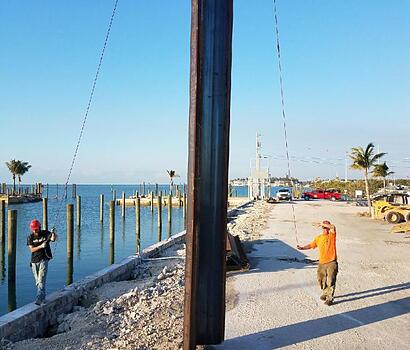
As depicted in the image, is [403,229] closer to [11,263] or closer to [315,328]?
[315,328]

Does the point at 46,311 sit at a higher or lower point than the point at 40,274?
lower

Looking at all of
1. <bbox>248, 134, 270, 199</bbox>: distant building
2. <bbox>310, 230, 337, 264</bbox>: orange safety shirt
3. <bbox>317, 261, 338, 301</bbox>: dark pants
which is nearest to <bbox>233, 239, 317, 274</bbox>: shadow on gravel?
<bbox>317, 261, 338, 301</bbox>: dark pants

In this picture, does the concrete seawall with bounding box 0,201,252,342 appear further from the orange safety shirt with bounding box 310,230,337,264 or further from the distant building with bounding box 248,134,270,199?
the distant building with bounding box 248,134,270,199

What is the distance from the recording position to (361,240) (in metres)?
19.4

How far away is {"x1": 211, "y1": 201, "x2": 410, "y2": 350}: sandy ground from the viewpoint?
7148 millimetres

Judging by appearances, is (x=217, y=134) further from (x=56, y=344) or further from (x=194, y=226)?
(x=56, y=344)

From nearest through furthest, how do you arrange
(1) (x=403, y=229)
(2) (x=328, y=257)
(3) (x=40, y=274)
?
(3) (x=40, y=274) < (2) (x=328, y=257) < (1) (x=403, y=229)

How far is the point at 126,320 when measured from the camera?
8172 mm

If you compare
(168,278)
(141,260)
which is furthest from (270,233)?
(168,278)

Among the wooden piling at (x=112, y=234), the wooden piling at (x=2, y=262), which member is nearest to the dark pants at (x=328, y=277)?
the wooden piling at (x=2, y=262)

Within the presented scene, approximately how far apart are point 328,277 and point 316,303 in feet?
1.89

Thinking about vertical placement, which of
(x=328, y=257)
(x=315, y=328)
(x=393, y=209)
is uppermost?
(x=393, y=209)

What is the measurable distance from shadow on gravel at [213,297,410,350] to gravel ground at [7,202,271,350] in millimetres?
1080

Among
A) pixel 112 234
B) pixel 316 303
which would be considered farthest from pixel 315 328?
pixel 112 234
